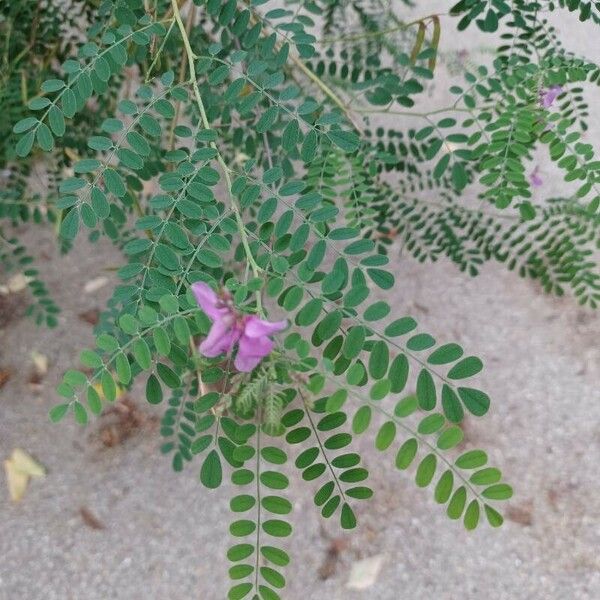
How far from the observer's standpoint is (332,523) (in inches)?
70.9

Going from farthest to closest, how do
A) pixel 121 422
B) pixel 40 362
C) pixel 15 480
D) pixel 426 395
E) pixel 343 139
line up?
1. pixel 40 362
2. pixel 121 422
3. pixel 15 480
4. pixel 343 139
5. pixel 426 395

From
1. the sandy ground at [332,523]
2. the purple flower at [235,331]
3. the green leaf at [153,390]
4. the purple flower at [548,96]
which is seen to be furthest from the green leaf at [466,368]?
the sandy ground at [332,523]

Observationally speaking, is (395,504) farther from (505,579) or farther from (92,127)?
(92,127)

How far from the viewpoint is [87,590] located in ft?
5.61

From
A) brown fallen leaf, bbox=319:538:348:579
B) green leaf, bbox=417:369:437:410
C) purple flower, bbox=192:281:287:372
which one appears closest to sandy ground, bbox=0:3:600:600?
brown fallen leaf, bbox=319:538:348:579

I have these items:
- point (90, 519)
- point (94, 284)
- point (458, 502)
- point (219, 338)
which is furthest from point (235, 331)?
point (94, 284)

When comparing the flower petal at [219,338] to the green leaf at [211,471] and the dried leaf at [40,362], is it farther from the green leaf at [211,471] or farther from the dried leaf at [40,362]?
the dried leaf at [40,362]

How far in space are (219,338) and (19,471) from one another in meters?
1.44

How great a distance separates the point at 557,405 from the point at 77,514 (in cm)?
127

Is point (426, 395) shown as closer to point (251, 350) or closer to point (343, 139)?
point (251, 350)

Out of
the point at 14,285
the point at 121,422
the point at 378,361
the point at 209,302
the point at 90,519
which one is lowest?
the point at 90,519

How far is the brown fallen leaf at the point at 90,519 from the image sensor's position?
1.80 metres

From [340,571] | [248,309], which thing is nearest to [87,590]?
[340,571]

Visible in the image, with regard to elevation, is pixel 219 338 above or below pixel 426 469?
above
